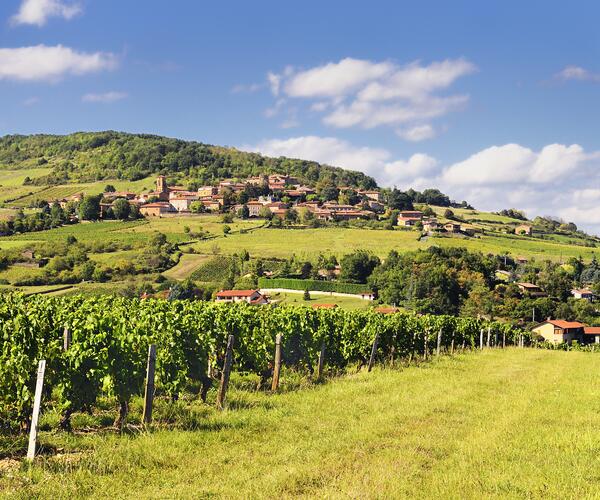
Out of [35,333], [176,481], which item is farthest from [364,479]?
[35,333]

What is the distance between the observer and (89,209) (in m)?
130

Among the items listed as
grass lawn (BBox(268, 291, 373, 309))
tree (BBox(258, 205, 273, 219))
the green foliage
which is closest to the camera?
grass lawn (BBox(268, 291, 373, 309))

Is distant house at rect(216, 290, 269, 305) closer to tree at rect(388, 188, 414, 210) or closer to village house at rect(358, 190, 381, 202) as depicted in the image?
tree at rect(388, 188, 414, 210)

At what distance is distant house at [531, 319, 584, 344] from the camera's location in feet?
252

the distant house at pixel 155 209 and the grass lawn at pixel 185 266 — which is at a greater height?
the distant house at pixel 155 209

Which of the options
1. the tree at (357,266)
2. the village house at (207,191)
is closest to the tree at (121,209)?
the village house at (207,191)

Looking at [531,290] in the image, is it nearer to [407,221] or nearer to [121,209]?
[407,221]

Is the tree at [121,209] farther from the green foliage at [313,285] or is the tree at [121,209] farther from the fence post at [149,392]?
the fence post at [149,392]

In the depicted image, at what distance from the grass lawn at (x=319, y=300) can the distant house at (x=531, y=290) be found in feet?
83.2

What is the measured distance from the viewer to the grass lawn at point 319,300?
78.1 m

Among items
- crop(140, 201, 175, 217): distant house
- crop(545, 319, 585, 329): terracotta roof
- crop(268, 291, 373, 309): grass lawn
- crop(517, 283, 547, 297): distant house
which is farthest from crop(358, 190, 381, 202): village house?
crop(545, 319, 585, 329): terracotta roof

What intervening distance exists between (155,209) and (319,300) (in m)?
77.5

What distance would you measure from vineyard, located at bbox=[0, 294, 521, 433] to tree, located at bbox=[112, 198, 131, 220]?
393 feet

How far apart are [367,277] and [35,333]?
277 ft
